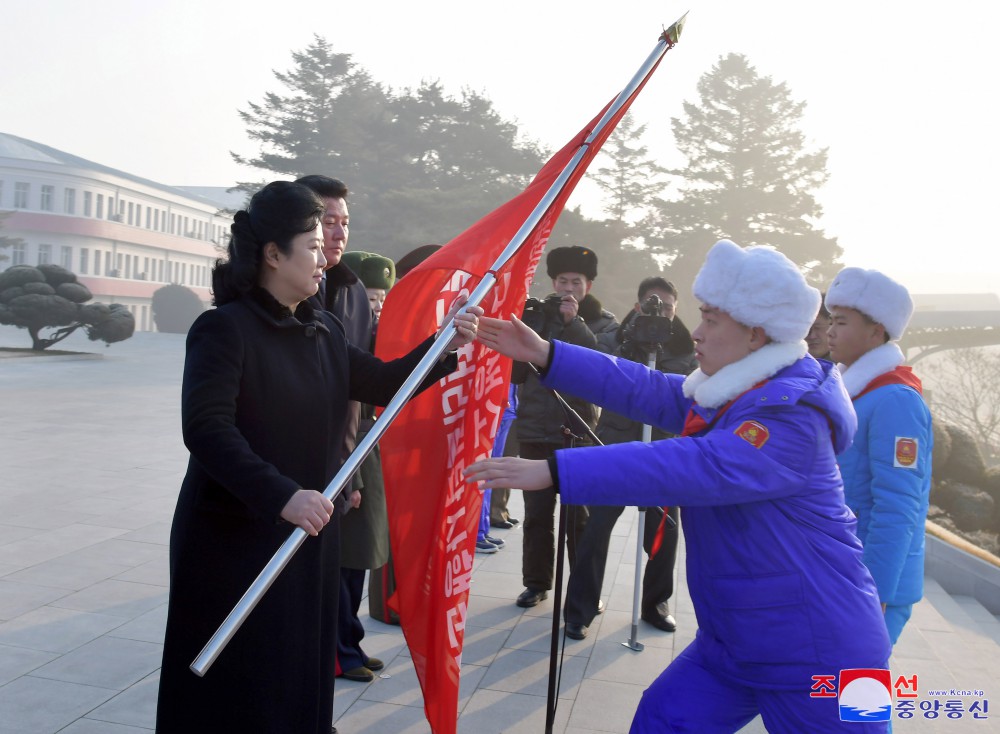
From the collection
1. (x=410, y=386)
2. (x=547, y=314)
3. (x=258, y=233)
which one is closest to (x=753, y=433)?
(x=410, y=386)

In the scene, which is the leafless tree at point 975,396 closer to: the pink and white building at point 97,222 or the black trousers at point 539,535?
the black trousers at point 539,535

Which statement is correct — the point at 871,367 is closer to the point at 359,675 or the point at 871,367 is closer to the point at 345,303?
the point at 345,303

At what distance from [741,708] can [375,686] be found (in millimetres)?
2314

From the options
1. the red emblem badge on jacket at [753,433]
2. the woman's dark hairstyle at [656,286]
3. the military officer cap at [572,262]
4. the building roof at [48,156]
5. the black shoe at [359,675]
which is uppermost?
the building roof at [48,156]

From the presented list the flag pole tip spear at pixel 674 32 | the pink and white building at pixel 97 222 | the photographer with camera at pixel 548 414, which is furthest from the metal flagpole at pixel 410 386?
the pink and white building at pixel 97 222

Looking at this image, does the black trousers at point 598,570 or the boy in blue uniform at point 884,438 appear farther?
the black trousers at point 598,570

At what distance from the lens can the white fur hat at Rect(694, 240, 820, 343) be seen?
86.2 inches

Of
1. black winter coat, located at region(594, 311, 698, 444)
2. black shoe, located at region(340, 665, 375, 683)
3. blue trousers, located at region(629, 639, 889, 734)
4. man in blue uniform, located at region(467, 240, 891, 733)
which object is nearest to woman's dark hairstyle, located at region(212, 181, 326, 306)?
man in blue uniform, located at region(467, 240, 891, 733)

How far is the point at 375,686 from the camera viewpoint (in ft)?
13.5

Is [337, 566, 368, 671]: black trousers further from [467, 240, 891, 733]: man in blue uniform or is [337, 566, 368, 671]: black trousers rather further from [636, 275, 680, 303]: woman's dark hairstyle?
[636, 275, 680, 303]: woman's dark hairstyle

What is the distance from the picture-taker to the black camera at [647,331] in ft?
16.0

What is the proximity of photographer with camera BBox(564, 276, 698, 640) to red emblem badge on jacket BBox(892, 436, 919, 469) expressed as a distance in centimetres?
192

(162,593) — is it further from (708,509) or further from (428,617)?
(708,509)

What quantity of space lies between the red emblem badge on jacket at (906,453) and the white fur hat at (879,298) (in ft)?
1.42
